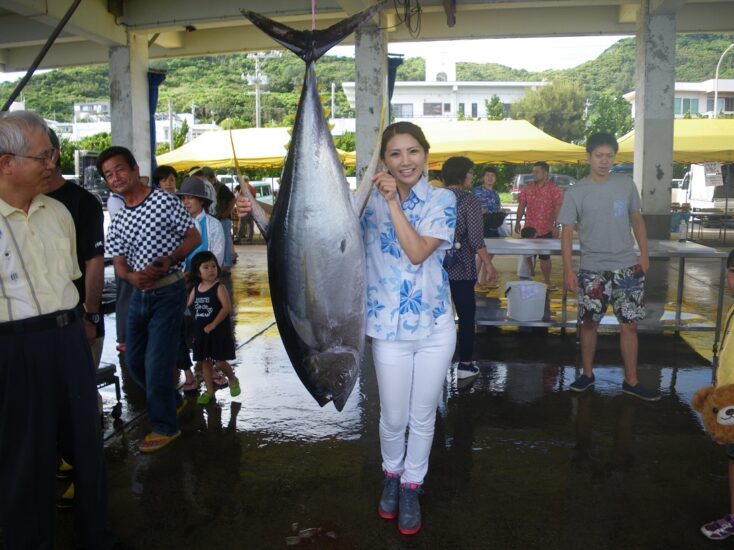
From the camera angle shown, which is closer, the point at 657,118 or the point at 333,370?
the point at 333,370

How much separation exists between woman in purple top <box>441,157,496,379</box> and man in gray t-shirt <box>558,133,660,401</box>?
66 centimetres

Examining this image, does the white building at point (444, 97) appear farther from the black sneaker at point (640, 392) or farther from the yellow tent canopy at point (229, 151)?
the black sneaker at point (640, 392)

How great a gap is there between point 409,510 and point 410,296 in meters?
0.93

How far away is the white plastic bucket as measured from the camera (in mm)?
6340

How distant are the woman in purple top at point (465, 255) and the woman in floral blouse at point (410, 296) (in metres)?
2.11

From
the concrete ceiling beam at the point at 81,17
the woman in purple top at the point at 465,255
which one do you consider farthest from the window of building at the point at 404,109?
the woman in purple top at the point at 465,255

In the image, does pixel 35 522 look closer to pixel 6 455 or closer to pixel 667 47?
pixel 6 455


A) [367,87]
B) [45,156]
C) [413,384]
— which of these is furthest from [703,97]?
[45,156]

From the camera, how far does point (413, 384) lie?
2.90 meters

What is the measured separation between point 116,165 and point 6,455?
1.73 meters

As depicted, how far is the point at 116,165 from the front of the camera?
365 centimetres

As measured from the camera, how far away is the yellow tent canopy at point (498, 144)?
13.0m

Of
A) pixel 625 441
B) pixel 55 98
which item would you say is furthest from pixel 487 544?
pixel 55 98

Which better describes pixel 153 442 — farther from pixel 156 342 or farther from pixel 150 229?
pixel 150 229
